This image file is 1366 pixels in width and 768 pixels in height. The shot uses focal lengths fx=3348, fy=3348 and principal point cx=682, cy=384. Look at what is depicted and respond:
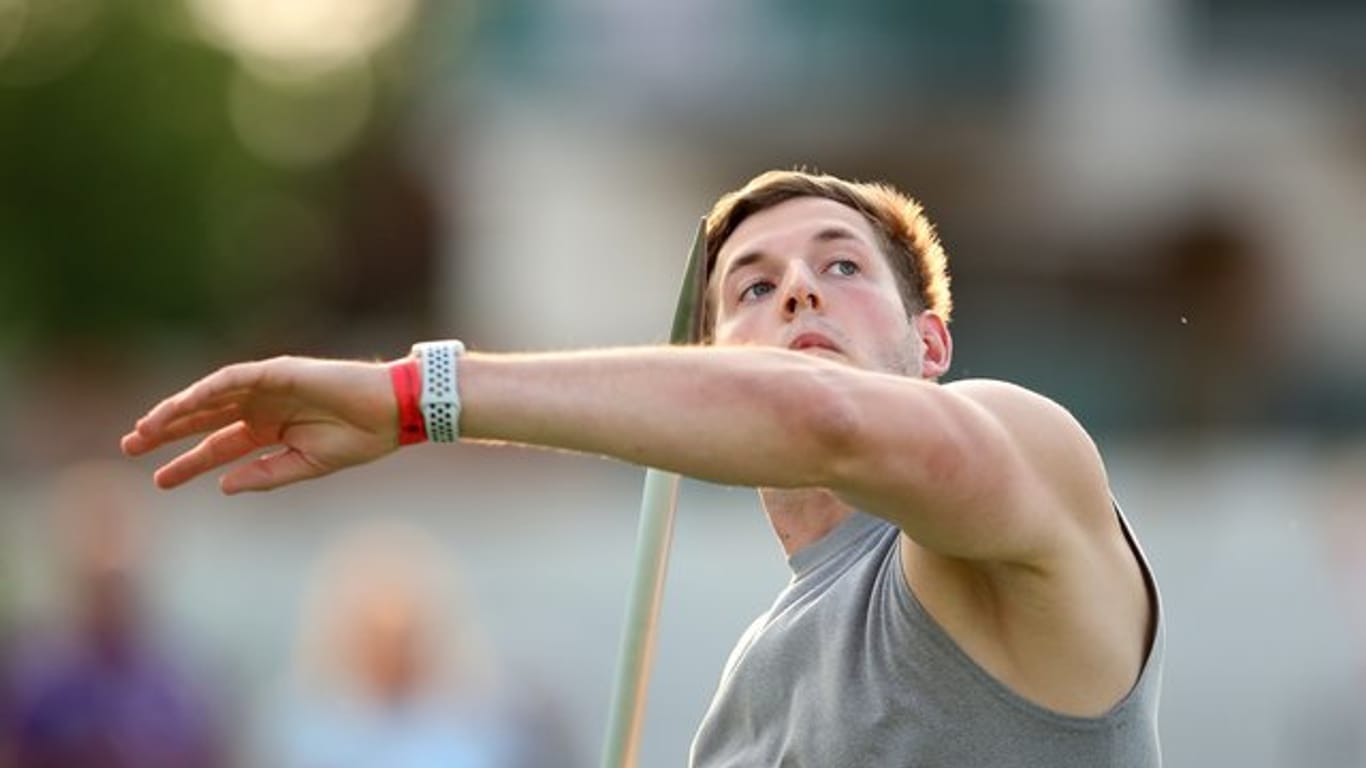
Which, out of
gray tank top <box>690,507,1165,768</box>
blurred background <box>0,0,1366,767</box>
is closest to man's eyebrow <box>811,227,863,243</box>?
gray tank top <box>690,507,1165,768</box>

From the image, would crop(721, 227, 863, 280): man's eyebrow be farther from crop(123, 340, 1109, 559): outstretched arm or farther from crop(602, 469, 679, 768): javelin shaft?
crop(123, 340, 1109, 559): outstretched arm

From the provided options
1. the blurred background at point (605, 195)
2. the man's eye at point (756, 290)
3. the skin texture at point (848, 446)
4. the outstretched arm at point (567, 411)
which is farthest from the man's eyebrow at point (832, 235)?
the blurred background at point (605, 195)

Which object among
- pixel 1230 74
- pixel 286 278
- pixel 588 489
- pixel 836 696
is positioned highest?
pixel 1230 74

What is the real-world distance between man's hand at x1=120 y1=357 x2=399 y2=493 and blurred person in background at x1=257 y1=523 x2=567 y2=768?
559 centimetres

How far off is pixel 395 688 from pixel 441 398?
577 centimetres

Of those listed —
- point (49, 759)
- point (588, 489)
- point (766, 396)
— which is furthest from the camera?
point (588, 489)

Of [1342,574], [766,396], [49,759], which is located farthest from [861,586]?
[1342,574]

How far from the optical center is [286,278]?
108 feet

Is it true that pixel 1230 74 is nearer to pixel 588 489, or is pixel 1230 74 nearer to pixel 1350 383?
pixel 1350 383

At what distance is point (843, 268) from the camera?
17.1ft

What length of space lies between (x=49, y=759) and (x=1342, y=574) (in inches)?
208

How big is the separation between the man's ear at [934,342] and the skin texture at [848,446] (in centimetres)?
77

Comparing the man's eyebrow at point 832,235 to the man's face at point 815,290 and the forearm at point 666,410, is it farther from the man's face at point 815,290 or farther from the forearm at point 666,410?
the forearm at point 666,410

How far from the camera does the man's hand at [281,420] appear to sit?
4039 millimetres
